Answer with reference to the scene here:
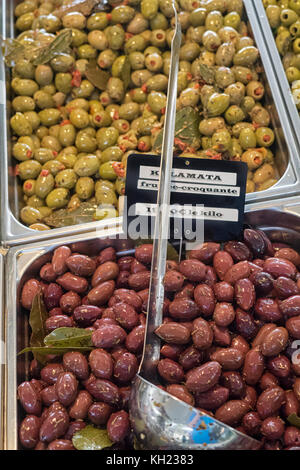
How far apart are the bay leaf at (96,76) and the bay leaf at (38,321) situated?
1.11 m

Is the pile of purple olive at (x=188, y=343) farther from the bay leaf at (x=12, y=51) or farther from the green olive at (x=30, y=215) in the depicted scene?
the bay leaf at (x=12, y=51)

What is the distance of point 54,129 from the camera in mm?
2031

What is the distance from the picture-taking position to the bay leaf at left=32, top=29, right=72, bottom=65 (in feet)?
6.74

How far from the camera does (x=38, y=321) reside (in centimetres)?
134

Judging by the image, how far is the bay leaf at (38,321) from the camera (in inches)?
51.4

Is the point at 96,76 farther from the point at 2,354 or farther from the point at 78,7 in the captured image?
the point at 2,354

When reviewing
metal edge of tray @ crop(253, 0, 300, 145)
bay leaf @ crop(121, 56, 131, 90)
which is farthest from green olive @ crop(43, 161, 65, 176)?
metal edge of tray @ crop(253, 0, 300, 145)

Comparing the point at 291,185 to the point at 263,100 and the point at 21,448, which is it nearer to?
the point at 263,100

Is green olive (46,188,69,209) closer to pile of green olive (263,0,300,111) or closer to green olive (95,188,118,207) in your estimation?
green olive (95,188,118,207)

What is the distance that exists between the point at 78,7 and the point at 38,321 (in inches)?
64.3

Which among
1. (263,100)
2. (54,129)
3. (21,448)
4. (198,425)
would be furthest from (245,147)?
(21,448)

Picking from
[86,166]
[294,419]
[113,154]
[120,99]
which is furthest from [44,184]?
[294,419]
